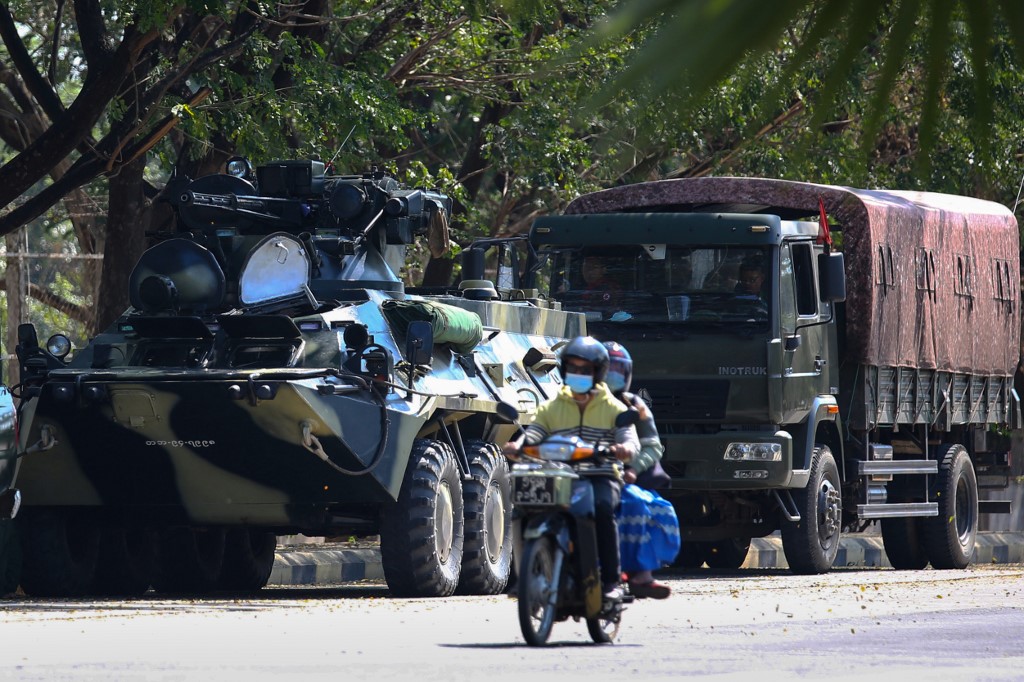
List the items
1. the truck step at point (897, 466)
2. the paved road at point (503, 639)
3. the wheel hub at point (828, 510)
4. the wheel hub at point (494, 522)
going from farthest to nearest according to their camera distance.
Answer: the truck step at point (897, 466), the wheel hub at point (828, 510), the wheel hub at point (494, 522), the paved road at point (503, 639)

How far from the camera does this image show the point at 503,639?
8555 mm

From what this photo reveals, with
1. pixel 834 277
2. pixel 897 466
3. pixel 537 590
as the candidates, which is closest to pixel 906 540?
pixel 897 466

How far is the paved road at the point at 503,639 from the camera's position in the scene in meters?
6.95

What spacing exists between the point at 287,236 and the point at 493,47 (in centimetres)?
702

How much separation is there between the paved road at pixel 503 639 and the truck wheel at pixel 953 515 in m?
5.25

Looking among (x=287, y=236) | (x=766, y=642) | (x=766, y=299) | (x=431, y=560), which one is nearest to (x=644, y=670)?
(x=766, y=642)

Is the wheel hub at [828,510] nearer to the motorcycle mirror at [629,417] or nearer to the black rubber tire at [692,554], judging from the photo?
the black rubber tire at [692,554]

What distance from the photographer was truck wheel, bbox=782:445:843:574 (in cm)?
1570

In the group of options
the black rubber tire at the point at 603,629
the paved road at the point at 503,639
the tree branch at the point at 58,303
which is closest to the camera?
A: the paved road at the point at 503,639

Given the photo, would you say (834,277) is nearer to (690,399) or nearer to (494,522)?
(690,399)

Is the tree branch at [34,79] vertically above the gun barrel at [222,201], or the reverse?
the tree branch at [34,79]

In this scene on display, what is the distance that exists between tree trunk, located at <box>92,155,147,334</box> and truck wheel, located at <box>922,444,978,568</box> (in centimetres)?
826

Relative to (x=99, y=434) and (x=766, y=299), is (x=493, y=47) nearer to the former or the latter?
(x=766, y=299)

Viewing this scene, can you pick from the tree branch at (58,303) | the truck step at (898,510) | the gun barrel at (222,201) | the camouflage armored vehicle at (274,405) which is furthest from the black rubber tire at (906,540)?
the tree branch at (58,303)
